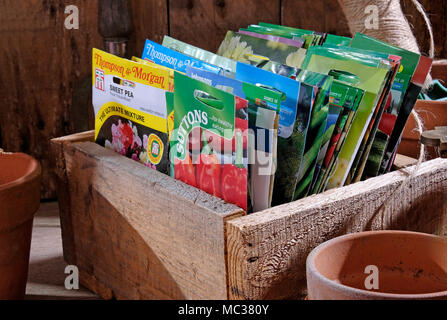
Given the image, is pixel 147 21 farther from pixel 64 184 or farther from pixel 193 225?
pixel 193 225

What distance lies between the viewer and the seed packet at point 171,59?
99 cm

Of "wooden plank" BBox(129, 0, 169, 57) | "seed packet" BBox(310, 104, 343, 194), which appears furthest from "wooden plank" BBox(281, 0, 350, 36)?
"seed packet" BBox(310, 104, 343, 194)

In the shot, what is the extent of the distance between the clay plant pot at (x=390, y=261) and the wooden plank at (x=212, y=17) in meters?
0.92

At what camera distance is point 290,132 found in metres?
0.86

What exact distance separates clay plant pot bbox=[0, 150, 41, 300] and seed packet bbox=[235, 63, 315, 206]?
38cm

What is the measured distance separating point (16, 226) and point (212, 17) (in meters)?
0.80

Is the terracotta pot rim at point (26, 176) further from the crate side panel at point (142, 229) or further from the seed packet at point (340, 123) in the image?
the seed packet at point (340, 123)

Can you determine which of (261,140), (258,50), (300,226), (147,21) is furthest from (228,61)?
(147,21)

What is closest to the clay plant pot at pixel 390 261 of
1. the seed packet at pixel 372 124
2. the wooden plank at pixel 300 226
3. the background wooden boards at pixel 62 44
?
the wooden plank at pixel 300 226

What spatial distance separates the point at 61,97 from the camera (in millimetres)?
1544

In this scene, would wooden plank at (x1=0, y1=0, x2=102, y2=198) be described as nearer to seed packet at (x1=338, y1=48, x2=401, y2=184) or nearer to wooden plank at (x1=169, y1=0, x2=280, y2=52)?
wooden plank at (x1=169, y1=0, x2=280, y2=52)

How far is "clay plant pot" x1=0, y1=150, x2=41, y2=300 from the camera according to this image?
3.09ft
